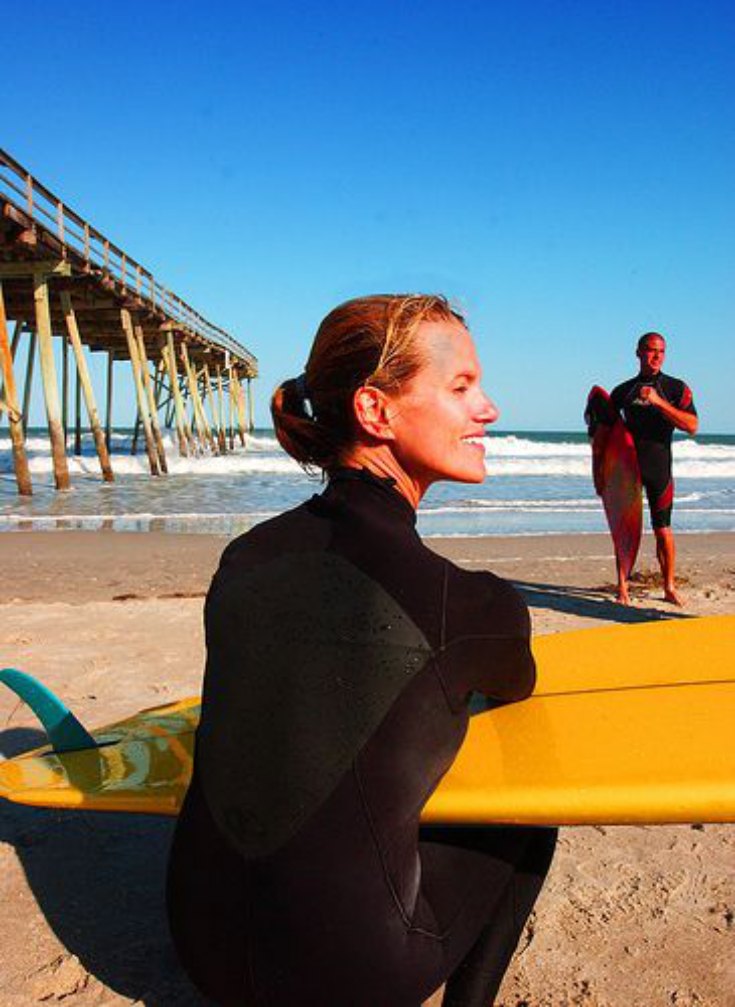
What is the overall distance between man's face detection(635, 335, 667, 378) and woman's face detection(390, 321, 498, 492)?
12.9 feet

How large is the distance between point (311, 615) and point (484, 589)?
0.22m

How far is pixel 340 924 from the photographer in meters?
1.07

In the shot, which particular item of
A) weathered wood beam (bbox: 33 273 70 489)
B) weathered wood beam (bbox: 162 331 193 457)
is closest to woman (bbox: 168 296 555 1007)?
weathered wood beam (bbox: 33 273 70 489)

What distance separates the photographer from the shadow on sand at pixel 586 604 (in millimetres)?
5070

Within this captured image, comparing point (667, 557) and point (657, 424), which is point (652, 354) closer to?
point (657, 424)

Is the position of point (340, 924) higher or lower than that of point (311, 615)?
lower

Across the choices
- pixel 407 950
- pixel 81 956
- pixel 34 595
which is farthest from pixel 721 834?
pixel 34 595

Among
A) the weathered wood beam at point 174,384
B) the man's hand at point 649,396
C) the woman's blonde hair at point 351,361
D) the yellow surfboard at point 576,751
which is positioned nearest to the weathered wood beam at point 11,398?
the weathered wood beam at point 174,384

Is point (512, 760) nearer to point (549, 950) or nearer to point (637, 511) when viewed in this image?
point (549, 950)

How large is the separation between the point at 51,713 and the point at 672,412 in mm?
3964

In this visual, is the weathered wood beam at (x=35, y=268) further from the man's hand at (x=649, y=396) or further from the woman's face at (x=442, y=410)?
the woman's face at (x=442, y=410)

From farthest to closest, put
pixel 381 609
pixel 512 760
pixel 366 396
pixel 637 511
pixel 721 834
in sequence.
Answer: pixel 637 511, pixel 721 834, pixel 512 760, pixel 366 396, pixel 381 609

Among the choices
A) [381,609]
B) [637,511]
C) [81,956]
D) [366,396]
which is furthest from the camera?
[637,511]

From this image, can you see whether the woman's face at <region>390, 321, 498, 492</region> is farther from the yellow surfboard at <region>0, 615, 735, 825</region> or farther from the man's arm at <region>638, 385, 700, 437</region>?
the man's arm at <region>638, 385, 700, 437</region>
